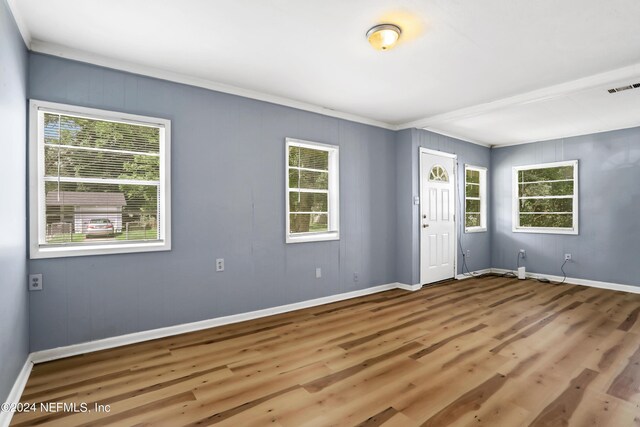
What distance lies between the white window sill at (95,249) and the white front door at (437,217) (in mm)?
3951

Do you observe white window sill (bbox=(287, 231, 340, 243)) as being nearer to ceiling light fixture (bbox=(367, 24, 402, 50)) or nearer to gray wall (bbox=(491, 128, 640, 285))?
ceiling light fixture (bbox=(367, 24, 402, 50))

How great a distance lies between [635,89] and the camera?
3762 millimetres

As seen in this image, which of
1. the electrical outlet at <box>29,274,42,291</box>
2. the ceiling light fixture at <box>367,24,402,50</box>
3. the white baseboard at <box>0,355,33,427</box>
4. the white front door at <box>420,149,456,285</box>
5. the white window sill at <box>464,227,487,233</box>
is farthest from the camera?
the white window sill at <box>464,227,487,233</box>

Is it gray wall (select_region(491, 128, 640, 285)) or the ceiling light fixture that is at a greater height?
→ the ceiling light fixture

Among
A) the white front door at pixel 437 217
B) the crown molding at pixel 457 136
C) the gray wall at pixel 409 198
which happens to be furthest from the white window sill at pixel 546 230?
the gray wall at pixel 409 198

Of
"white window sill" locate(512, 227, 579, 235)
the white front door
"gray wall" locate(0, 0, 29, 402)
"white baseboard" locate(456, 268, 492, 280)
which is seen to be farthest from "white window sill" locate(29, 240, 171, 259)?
"white window sill" locate(512, 227, 579, 235)

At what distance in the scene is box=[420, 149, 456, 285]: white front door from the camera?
5.54m

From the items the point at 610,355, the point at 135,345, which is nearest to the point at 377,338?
the point at 610,355

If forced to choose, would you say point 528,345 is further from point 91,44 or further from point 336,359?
point 91,44

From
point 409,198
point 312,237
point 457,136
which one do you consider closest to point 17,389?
point 312,237

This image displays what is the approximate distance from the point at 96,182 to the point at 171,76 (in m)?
1.27

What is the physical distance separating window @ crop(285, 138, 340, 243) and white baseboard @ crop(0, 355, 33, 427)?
262 centimetres

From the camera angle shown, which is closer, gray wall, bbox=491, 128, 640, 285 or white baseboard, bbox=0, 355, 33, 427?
white baseboard, bbox=0, 355, 33, 427

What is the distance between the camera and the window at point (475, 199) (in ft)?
21.6
